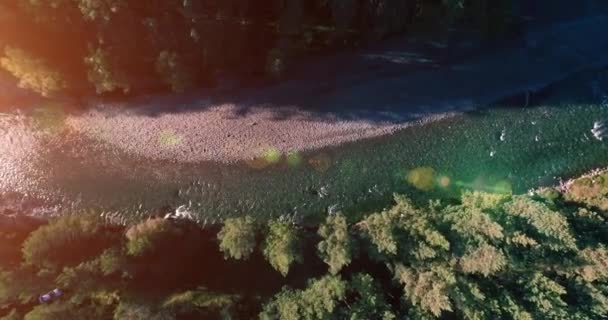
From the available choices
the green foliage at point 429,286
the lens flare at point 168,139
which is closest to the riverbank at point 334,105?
the lens flare at point 168,139

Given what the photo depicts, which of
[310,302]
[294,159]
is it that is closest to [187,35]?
[294,159]

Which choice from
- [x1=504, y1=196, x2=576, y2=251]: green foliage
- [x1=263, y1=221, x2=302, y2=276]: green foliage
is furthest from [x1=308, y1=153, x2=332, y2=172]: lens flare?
[x1=504, y1=196, x2=576, y2=251]: green foliage

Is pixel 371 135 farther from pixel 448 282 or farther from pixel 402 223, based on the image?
pixel 448 282

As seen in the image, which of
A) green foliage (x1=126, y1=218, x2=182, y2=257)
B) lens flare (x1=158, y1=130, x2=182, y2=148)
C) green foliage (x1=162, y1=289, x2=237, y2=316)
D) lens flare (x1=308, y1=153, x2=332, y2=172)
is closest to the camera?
green foliage (x1=162, y1=289, x2=237, y2=316)

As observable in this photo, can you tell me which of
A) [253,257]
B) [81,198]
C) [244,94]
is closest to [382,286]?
[253,257]

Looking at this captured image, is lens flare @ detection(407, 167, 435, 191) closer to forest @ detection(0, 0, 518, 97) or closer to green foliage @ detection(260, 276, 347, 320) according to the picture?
forest @ detection(0, 0, 518, 97)

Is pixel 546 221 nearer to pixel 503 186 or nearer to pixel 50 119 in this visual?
pixel 503 186
